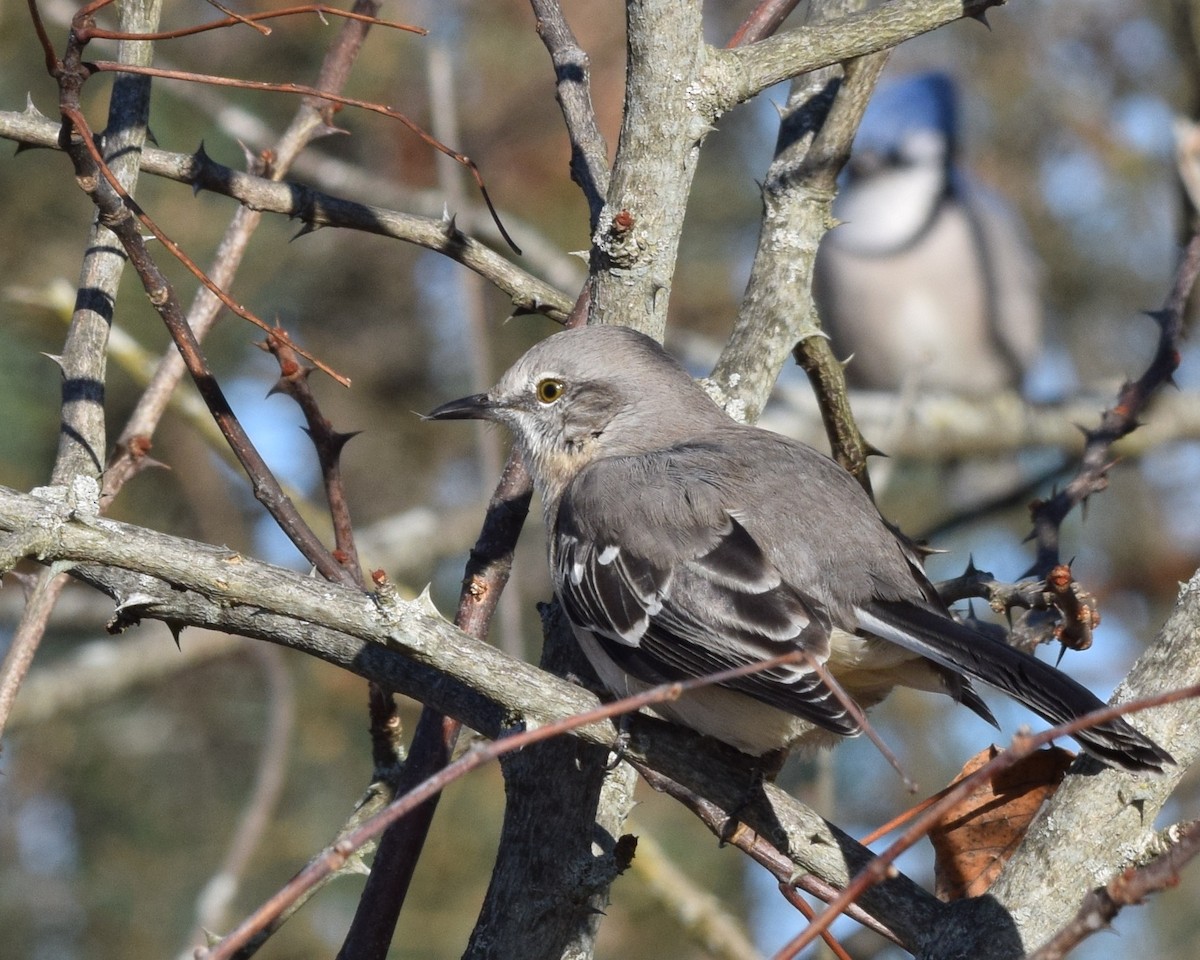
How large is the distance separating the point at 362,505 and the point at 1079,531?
4990 mm

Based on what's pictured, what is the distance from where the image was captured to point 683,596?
10.1 feet

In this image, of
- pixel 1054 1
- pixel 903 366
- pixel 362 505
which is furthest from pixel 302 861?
pixel 1054 1

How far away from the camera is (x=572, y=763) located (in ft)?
9.23

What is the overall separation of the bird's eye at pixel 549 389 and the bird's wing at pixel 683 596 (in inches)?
21.2

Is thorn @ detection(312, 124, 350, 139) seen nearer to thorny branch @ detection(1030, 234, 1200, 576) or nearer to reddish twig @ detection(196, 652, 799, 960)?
thorny branch @ detection(1030, 234, 1200, 576)

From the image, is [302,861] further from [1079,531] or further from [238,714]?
[1079,531]

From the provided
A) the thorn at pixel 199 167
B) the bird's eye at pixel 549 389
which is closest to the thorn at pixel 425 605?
the thorn at pixel 199 167

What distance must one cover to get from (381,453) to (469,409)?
4.75m

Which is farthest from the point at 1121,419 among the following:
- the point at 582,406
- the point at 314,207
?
the point at 314,207

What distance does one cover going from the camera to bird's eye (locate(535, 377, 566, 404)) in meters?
3.82

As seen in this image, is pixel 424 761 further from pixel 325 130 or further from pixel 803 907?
pixel 325 130

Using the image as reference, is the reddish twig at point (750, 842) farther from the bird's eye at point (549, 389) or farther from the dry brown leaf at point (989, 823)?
the bird's eye at point (549, 389)

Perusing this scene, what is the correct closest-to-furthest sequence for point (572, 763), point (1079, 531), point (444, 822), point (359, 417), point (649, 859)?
point (572, 763) → point (649, 859) → point (444, 822) → point (359, 417) → point (1079, 531)

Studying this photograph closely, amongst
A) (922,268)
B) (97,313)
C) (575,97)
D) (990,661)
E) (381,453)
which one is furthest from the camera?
(922,268)
